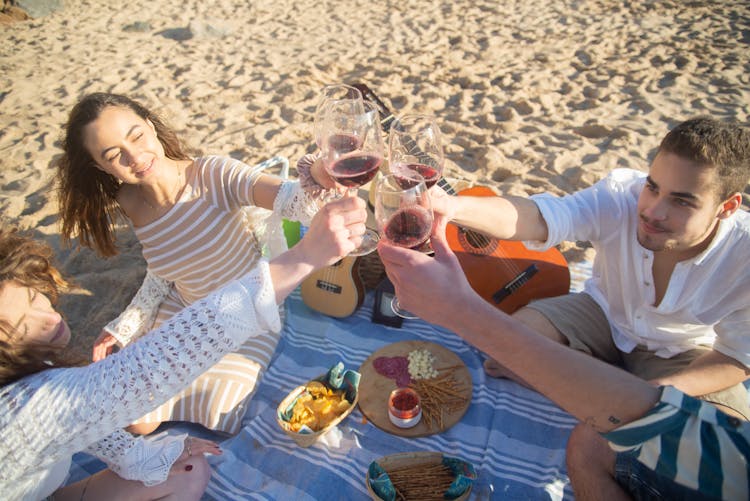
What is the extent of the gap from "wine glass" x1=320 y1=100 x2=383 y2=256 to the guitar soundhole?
1.42 m

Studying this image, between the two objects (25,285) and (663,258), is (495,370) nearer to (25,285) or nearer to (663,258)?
(663,258)

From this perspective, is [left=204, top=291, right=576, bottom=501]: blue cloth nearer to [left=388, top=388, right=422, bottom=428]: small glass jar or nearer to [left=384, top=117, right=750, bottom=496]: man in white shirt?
[left=388, top=388, right=422, bottom=428]: small glass jar

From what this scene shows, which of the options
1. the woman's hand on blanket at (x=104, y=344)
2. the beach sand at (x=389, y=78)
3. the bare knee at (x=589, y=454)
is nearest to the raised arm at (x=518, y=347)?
the bare knee at (x=589, y=454)

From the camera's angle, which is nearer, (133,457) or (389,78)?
(133,457)

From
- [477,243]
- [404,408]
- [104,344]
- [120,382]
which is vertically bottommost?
[404,408]

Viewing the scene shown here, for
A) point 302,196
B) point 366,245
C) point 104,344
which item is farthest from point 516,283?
point 104,344

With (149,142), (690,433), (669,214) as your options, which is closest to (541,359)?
(690,433)

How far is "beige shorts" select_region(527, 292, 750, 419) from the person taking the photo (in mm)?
2508

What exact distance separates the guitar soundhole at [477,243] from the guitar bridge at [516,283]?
0.25 m

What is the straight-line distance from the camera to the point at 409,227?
1.77 metres

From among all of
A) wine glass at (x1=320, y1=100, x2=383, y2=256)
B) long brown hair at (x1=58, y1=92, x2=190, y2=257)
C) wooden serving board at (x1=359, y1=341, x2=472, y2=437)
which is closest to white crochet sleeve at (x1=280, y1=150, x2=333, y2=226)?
wine glass at (x1=320, y1=100, x2=383, y2=256)

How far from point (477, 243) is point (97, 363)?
2.31 metres

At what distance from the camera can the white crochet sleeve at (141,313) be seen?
280 centimetres

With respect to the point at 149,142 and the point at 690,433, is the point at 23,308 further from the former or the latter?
the point at 690,433
